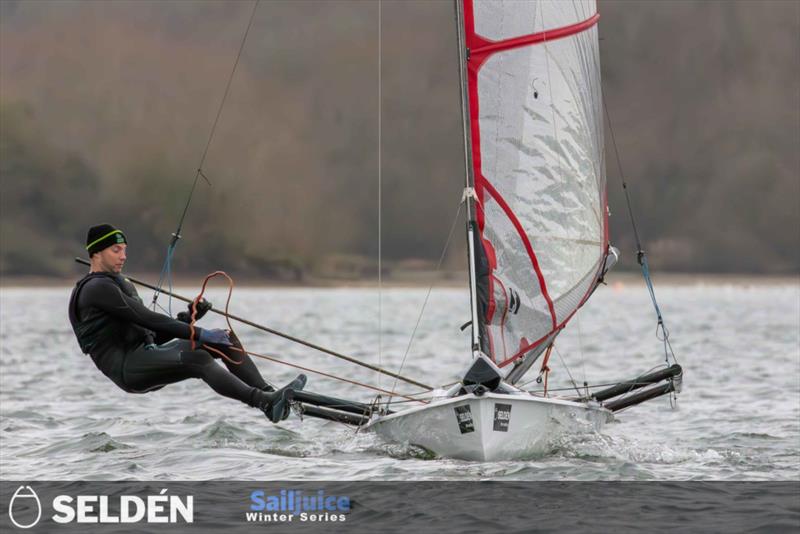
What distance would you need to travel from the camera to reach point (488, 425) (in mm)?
12867

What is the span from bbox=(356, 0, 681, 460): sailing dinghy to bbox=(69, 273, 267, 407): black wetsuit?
3.14 metres

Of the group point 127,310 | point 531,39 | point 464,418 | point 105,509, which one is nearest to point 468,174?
point 531,39

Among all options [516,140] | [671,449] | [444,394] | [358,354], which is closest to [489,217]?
[516,140]

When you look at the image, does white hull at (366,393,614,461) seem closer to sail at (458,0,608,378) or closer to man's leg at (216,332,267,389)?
sail at (458,0,608,378)

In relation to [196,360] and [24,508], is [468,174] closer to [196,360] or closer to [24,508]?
[196,360]

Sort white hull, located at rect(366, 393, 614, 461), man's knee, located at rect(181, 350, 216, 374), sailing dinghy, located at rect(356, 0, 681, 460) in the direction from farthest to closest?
sailing dinghy, located at rect(356, 0, 681, 460)
white hull, located at rect(366, 393, 614, 461)
man's knee, located at rect(181, 350, 216, 374)

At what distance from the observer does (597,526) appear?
34.7ft

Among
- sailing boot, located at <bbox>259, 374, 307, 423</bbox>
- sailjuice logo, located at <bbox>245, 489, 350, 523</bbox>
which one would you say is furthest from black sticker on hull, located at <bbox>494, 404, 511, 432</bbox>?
sailing boot, located at <bbox>259, 374, 307, 423</bbox>

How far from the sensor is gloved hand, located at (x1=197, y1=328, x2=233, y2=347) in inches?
420

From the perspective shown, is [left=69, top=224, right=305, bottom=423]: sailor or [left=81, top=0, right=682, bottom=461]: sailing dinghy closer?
[left=69, top=224, right=305, bottom=423]: sailor

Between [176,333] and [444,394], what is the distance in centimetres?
406

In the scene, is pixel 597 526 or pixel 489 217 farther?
pixel 489 217

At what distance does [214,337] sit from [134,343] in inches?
37.6

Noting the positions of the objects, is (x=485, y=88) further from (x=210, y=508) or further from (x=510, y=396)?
(x=210, y=508)
